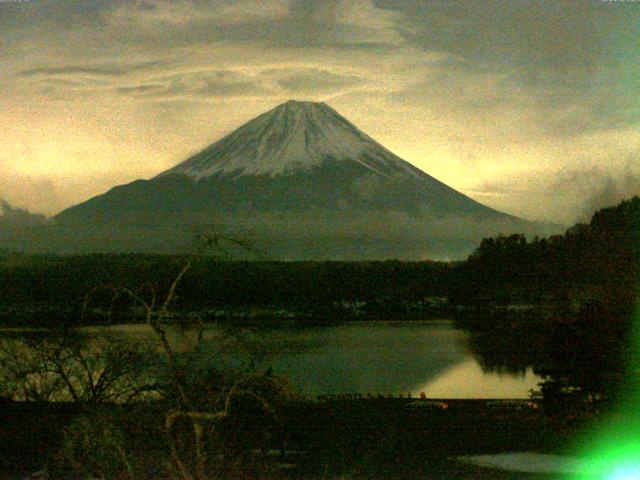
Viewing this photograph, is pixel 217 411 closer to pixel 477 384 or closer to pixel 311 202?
pixel 477 384

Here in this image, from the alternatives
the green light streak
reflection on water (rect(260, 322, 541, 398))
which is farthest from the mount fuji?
the green light streak

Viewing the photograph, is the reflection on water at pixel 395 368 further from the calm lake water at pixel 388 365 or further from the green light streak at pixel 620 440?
the green light streak at pixel 620 440

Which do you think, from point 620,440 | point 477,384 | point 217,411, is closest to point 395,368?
point 477,384

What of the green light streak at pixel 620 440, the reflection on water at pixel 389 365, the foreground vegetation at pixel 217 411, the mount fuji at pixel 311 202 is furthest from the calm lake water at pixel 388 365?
the mount fuji at pixel 311 202

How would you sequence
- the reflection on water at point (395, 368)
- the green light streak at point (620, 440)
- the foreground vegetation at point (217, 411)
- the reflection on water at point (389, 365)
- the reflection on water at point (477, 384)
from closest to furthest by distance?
the foreground vegetation at point (217, 411) → the green light streak at point (620, 440) → the reflection on water at point (477, 384) → the reflection on water at point (389, 365) → the reflection on water at point (395, 368)

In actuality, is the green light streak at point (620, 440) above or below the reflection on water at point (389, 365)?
above

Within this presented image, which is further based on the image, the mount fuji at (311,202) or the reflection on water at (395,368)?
the mount fuji at (311,202)

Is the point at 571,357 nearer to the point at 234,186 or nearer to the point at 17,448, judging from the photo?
the point at 17,448
